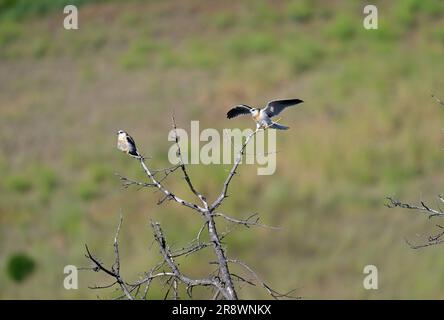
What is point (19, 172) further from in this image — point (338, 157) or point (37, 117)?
point (338, 157)

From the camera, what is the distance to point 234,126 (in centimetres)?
2050

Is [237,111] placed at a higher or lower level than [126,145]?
higher

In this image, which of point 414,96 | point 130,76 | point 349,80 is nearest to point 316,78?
point 349,80

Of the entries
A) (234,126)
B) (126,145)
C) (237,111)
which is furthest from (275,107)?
(234,126)

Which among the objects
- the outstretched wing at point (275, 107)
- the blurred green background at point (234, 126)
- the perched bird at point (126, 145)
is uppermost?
the blurred green background at point (234, 126)

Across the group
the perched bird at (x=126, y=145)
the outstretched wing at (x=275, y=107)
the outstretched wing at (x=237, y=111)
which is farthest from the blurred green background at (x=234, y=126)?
the outstretched wing at (x=275, y=107)

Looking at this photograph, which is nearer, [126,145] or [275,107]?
[275,107]

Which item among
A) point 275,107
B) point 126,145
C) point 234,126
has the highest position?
point 234,126

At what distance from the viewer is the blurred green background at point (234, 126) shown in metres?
16.6

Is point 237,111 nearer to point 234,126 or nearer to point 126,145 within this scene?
point 126,145

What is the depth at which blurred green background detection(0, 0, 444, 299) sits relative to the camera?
Result: 1664 cm

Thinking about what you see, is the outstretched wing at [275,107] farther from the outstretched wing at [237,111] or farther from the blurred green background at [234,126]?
the blurred green background at [234,126]

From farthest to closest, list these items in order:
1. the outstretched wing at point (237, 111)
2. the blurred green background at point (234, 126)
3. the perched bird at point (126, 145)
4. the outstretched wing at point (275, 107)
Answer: the blurred green background at point (234, 126)
the perched bird at point (126, 145)
the outstretched wing at point (237, 111)
the outstretched wing at point (275, 107)

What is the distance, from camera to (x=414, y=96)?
821 inches
